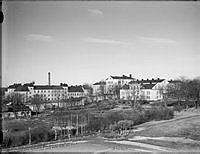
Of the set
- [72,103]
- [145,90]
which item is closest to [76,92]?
[72,103]

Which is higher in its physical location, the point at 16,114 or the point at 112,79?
the point at 112,79

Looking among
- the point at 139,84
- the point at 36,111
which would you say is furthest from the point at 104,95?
the point at 36,111

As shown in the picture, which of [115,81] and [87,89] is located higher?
[115,81]

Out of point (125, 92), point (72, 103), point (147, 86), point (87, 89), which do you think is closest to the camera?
point (72, 103)

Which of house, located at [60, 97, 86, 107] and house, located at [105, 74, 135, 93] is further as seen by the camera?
house, located at [105, 74, 135, 93]

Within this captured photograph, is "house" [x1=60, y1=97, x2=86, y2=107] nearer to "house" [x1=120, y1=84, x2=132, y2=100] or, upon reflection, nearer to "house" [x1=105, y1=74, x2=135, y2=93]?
"house" [x1=120, y1=84, x2=132, y2=100]

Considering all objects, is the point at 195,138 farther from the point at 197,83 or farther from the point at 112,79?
the point at 112,79

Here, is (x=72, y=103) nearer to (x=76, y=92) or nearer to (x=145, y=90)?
(x=76, y=92)

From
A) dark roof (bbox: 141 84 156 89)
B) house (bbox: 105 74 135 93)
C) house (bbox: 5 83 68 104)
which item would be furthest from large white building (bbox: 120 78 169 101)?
house (bbox: 5 83 68 104)

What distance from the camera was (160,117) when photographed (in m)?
5.30

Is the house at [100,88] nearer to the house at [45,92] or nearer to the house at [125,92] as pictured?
the house at [125,92]

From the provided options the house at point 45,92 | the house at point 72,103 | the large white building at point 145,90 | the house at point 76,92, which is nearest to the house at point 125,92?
the large white building at point 145,90

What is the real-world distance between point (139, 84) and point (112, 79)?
247 centimetres

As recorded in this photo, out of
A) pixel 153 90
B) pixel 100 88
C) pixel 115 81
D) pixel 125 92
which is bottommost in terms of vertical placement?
pixel 125 92
